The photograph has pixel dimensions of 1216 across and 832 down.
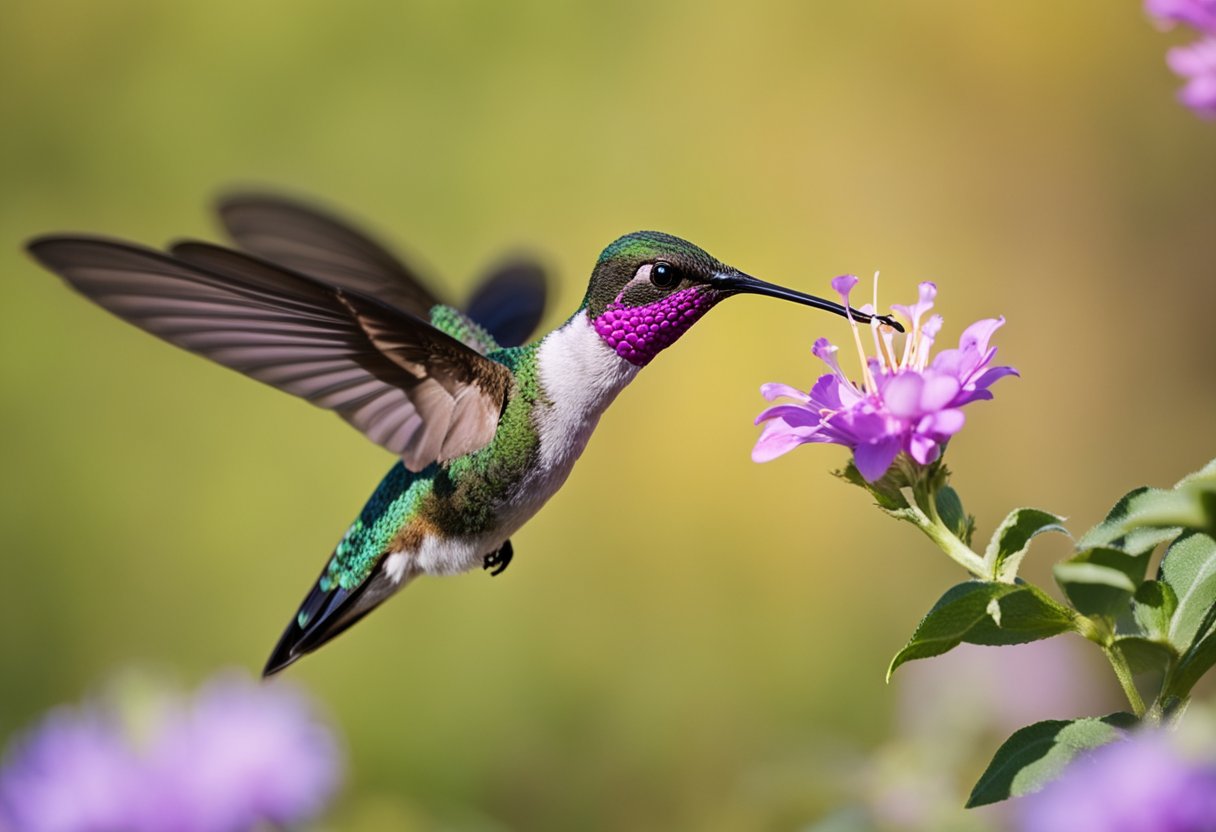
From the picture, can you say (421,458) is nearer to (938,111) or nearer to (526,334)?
(526,334)

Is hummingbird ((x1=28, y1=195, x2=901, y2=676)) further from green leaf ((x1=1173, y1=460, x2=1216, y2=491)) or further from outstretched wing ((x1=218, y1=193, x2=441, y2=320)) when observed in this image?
green leaf ((x1=1173, y1=460, x2=1216, y2=491))

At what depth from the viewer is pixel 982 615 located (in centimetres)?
91

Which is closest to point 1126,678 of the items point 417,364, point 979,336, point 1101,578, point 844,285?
point 1101,578

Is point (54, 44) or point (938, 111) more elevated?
point (54, 44)

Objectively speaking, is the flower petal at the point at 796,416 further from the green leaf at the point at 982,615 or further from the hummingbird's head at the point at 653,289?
the hummingbird's head at the point at 653,289

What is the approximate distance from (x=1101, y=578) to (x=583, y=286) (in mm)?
3055

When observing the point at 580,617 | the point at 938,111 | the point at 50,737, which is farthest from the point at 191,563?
the point at 938,111

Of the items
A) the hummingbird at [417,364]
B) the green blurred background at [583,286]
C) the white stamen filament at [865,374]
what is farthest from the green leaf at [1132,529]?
the green blurred background at [583,286]

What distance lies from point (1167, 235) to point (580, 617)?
6.47 feet

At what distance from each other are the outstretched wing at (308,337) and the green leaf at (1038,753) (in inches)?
30.3

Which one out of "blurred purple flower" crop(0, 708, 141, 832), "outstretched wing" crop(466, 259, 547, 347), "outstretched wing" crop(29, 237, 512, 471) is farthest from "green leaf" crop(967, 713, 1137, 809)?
"outstretched wing" crop(466, 259, 547, 347)

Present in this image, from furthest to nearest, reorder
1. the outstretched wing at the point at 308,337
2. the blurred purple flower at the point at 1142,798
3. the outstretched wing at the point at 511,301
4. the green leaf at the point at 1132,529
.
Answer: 1. the outstretched wing at the point at 511,301
2. the outstretched wing at the point at 308,337
3. the green leaf at the point at 1132,529
4. the blurred purple flower at the point at 1142,798

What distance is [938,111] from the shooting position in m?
4.04

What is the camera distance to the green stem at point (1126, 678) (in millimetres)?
909
